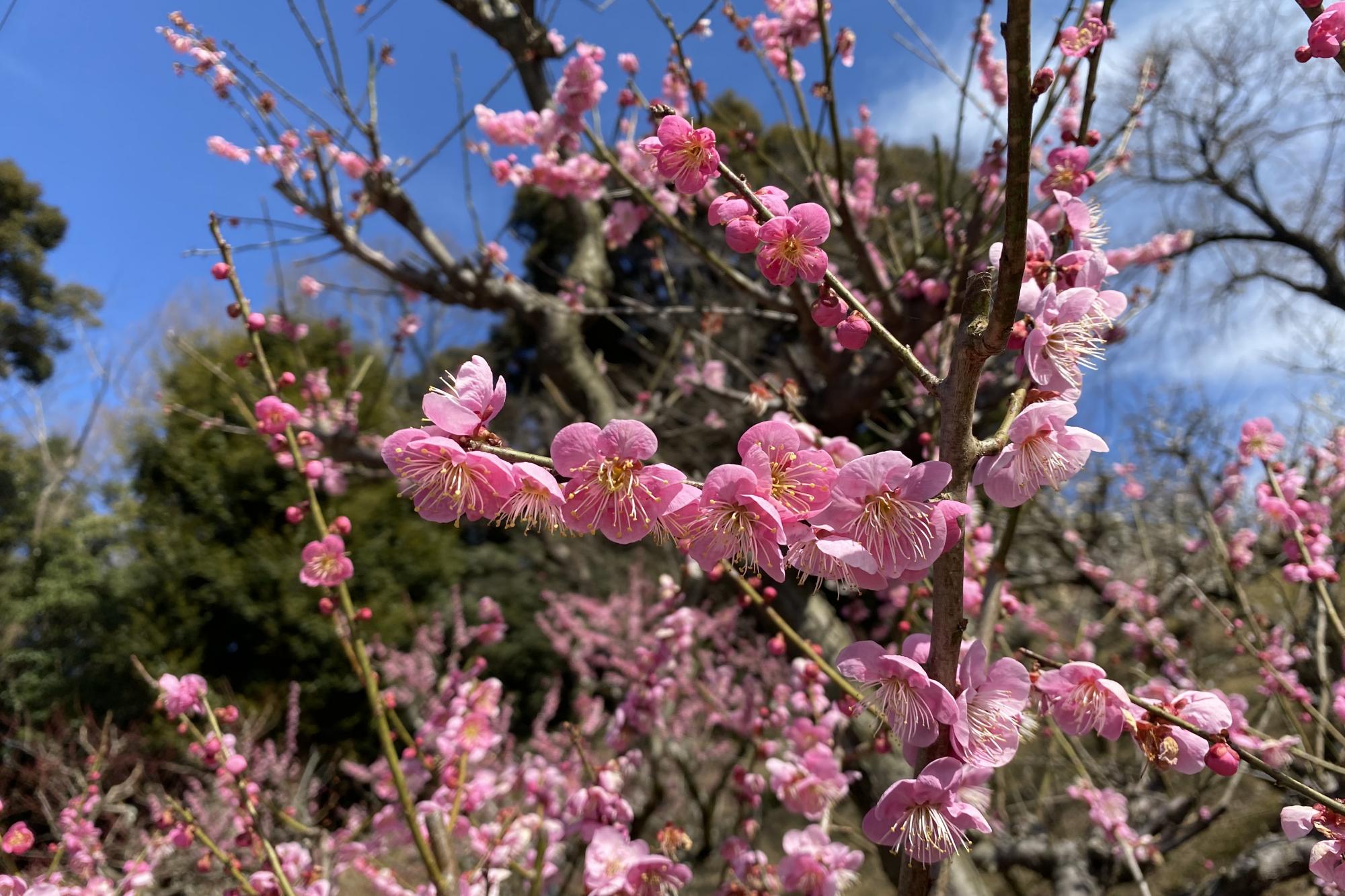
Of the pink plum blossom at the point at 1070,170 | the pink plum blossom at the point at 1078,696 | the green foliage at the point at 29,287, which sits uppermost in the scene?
the green foliage at the point at 29,287

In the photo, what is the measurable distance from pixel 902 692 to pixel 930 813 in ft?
0.50

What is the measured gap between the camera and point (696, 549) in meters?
0.79

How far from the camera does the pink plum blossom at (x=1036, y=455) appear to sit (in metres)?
0.75

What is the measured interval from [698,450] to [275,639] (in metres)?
4.63

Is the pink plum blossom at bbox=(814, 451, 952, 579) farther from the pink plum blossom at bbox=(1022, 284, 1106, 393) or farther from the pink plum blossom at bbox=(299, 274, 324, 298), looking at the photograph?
the pink plum blossom at bbox=(299, 274, 324, 298)

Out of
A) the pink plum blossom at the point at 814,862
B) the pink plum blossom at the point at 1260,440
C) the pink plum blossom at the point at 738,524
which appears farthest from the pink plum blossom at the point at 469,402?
the pink plum blossom at the point at 1260,440

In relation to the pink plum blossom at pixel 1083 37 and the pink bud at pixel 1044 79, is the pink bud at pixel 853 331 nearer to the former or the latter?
the pink bud at pixel 1044 79

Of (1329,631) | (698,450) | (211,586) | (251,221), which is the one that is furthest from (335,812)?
(1329,631)

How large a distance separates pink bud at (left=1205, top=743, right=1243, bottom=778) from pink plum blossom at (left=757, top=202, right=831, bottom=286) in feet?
2.46

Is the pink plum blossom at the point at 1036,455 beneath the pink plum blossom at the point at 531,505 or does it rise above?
above

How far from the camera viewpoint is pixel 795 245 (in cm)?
85

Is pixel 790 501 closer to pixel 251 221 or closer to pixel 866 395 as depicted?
pixel 866 395

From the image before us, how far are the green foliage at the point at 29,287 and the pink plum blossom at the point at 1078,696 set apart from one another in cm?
1341

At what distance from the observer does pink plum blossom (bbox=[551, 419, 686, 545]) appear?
775 millimetres
